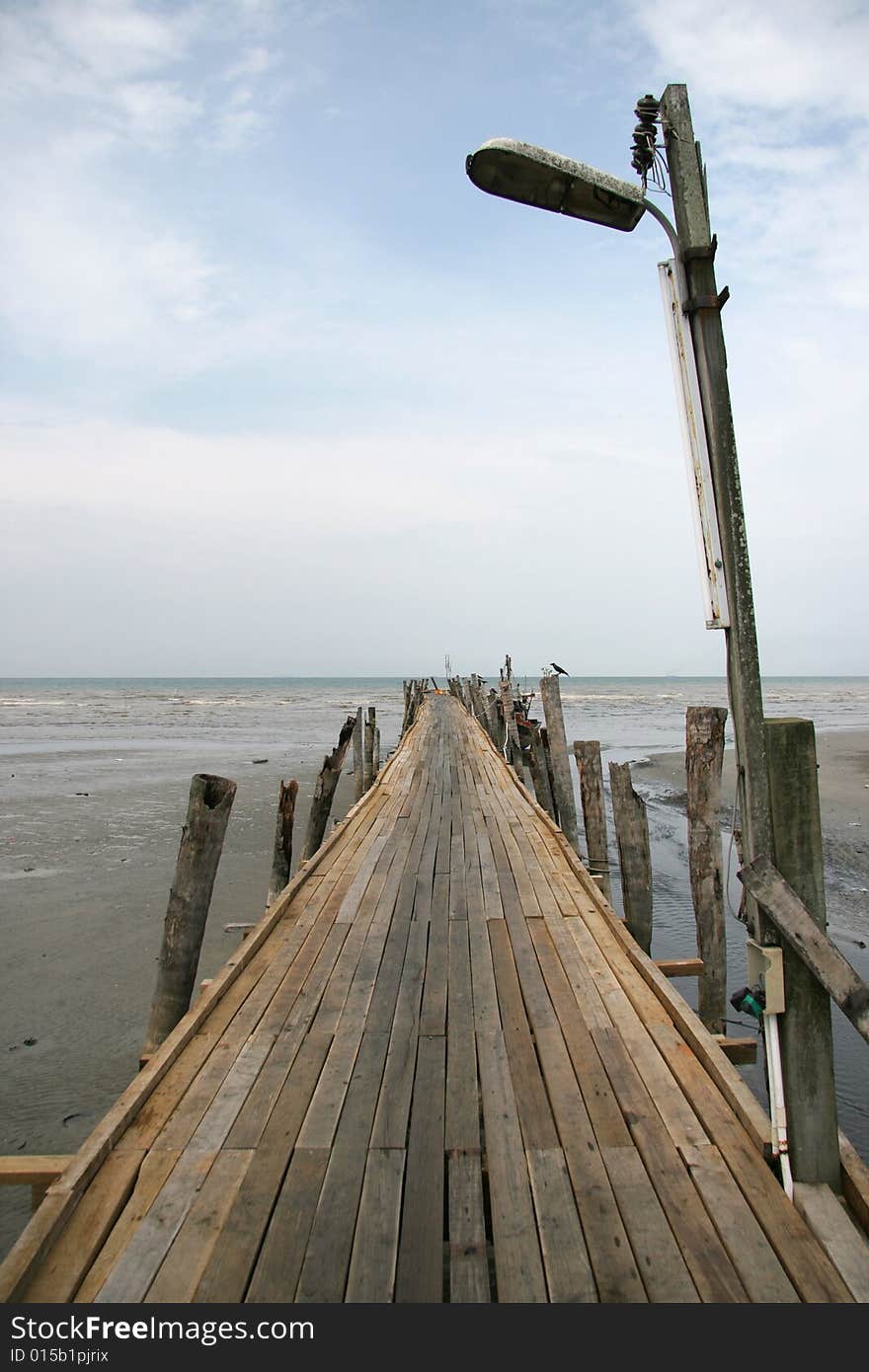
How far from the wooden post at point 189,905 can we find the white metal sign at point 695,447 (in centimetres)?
293

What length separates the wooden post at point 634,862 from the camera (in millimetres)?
6691

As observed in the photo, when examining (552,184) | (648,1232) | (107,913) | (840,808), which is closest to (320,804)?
(107,913)

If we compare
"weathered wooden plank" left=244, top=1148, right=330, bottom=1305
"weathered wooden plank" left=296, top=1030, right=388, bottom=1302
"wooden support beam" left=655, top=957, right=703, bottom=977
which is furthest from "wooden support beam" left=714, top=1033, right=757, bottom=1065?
"weathered wooden plank" left=244, top=1148, right=330, bottom=1305

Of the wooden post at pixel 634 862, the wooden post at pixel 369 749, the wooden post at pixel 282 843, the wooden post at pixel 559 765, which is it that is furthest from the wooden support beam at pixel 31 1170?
the wooden post at pixel 369 749

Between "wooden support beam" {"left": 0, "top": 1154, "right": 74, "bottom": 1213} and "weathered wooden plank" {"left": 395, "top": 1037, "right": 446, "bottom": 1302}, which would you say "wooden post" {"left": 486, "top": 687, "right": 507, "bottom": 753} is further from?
"wooden support beam" {"left": 0, "top": 1154, "right": 74, "bottom": 1213}

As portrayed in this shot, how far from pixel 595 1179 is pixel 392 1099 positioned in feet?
2.75

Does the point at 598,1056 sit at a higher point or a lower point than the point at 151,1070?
lower

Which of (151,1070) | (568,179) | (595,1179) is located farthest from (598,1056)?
(568,179)

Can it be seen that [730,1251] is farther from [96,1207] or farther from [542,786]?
[542,786]

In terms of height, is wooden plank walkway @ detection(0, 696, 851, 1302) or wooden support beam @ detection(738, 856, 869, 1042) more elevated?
wooden support beam @ detection(738, 856, 869, 1042)

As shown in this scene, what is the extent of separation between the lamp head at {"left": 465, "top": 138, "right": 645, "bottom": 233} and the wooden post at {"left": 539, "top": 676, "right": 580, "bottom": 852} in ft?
24.3

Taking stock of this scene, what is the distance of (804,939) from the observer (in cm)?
223

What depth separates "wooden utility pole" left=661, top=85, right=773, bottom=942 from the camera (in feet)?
7.79

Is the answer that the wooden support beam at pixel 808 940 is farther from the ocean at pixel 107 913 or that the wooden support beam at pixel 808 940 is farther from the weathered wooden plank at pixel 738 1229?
the ocean at pixel 107 913
